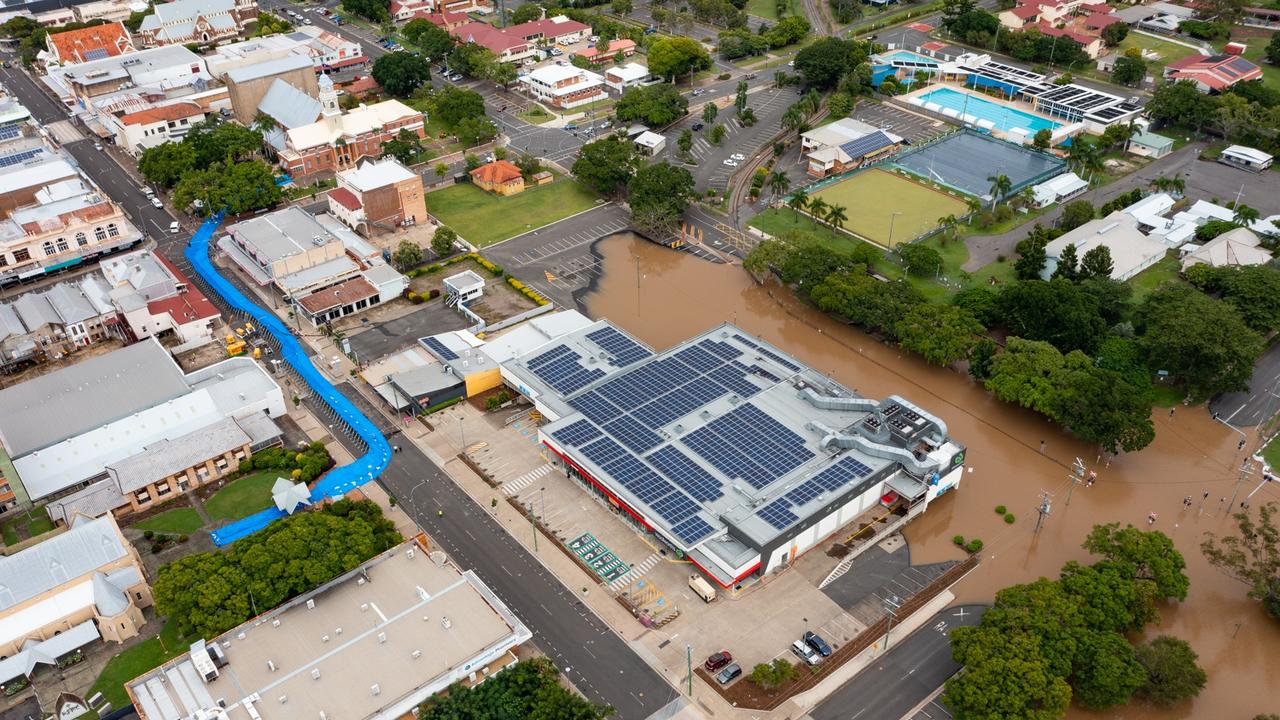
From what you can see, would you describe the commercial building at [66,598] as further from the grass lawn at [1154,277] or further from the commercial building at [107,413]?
the grass lawn at [1154,277]

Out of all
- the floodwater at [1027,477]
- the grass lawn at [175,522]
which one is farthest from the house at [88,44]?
the grass lawn at [175,522]

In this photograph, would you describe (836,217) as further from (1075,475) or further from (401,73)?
(401,73)

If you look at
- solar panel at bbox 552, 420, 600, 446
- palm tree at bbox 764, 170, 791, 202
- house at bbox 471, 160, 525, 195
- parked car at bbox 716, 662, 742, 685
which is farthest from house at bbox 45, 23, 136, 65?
parked car at bbox 716, 662, 742, 685

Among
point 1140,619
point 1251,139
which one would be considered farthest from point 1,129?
point 1251,139

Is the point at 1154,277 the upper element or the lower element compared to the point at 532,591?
lower

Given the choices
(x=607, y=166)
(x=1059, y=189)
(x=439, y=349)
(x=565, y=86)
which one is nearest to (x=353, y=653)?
(x=439, y=349)

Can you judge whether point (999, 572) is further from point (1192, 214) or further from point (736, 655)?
point (1192, 214)
